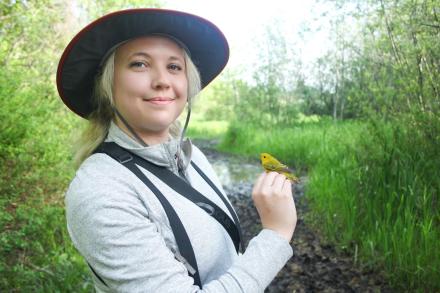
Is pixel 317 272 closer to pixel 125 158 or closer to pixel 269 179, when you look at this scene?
pixel 269 179

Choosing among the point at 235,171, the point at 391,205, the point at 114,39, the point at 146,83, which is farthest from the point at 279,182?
the point at 235,171

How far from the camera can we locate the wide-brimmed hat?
1.32 m

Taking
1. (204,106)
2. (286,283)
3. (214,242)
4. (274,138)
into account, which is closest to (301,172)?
(274,138)

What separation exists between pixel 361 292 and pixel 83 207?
2.99 m

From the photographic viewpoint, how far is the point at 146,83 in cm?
135

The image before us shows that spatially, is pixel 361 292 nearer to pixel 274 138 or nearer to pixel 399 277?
pixel 399 277

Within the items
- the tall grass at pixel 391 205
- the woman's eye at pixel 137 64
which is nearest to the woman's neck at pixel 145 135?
the woman's eye at pixel 137 64

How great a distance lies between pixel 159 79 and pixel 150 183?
365 millimetres

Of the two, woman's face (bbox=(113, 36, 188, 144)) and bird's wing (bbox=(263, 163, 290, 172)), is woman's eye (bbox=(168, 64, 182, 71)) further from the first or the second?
bird's wing (bbox=(263, 163, 290, 172))

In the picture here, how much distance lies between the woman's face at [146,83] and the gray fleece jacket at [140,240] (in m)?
0.20

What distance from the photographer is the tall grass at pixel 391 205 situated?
10.4 feet

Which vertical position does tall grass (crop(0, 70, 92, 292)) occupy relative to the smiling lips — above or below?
below

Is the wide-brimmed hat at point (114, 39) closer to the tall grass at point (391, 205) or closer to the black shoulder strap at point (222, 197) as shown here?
the black shoulder strap at point (222, 197)

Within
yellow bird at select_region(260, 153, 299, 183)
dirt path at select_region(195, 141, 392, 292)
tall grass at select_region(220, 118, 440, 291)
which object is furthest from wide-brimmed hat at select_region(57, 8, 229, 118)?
dirt path at select_region(195, 141, 392, 292)
